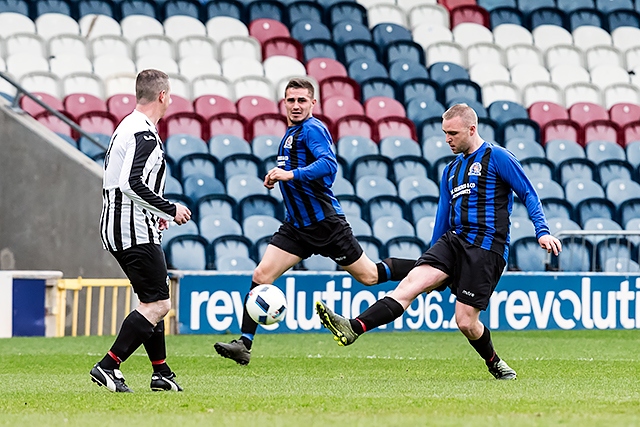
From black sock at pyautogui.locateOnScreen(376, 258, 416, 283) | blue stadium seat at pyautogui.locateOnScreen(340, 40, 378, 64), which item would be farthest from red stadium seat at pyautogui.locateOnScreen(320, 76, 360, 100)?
black sock at pyautogui.locateOnScreen(376, 258, 416, 283)

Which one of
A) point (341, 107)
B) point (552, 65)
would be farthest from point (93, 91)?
point (552, 65)

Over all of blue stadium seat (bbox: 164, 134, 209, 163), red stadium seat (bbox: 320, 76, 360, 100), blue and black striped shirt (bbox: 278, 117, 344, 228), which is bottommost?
blue and black striped shirt (bbox: 278, 117, 344, 228)

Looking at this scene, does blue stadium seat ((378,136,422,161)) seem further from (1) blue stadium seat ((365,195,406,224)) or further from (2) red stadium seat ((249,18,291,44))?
(2) red stadium seat ((249,18,291,44))

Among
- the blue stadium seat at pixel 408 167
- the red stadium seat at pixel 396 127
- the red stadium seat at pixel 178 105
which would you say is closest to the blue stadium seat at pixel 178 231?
the red stadium seat at pixel 178 105

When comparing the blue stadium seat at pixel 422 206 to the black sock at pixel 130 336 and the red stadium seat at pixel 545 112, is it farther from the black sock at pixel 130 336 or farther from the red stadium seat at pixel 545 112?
the black sock at pixel 130 336

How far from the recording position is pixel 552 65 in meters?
21.0

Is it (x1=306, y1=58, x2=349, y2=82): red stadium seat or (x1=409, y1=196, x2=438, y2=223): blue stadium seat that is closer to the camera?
(x1=409, y1=196, x2=438, y2=223): blue stadium seat

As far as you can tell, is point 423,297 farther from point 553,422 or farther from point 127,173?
point 553,422

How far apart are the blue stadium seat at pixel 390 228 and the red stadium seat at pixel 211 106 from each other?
10.0 ft

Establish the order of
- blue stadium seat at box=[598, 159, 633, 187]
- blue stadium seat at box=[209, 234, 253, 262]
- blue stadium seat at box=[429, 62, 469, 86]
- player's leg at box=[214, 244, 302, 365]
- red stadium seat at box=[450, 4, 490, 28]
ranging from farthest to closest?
red stadium seat at box=[450, 4, 490, 28], blue stadium seat at box=[429, 62, 469, 86], blue stadium seat at box=[598, 159, 633, 187], blue stadium seat at box=[209, 234, 253, 262], player's leg at box=[214, 244, 302, 365]

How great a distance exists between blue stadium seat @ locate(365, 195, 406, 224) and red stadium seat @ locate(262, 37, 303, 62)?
408 centimetres

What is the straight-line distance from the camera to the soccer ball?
8352mm

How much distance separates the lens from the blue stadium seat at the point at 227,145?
16438mm

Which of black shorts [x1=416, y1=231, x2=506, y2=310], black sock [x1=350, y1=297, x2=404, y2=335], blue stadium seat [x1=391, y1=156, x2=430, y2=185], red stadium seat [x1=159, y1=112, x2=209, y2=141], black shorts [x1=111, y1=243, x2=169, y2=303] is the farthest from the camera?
blue stadium seat [x1=391, y1=156, x2=430, y2=185]
